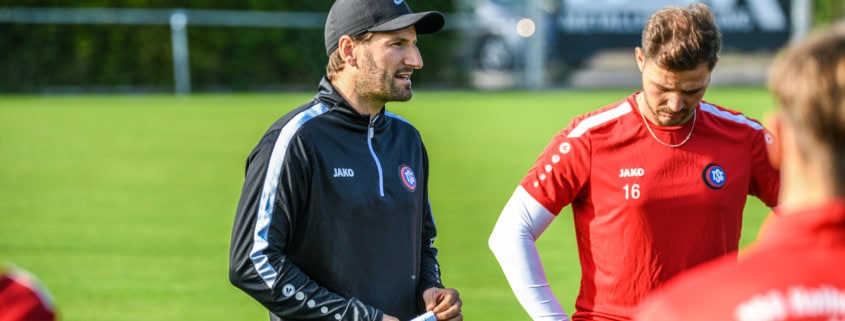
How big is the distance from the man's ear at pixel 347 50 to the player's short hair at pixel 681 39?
942 millimetres

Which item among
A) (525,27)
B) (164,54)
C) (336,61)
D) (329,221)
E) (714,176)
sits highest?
(336,61)

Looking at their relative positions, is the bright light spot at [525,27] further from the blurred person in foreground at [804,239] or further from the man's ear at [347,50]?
the blurred person in foreground at [804,239]

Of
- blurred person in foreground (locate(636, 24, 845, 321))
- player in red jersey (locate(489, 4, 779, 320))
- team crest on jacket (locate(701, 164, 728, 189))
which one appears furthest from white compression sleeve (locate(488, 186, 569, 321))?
blurred person in foreground (locate(636, 24, 845, 321))

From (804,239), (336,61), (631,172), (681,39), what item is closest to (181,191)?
(336,61)

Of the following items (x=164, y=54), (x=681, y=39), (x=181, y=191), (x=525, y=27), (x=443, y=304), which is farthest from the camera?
(x=525, y=27)

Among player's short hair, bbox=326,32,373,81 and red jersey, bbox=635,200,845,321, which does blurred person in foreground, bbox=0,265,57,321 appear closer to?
red jersey, bbox=635,200,845,321

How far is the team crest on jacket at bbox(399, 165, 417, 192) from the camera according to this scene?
3.95 meters

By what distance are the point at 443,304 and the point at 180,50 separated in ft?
76.1

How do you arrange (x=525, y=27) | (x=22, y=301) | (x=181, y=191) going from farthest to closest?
(x=525, y=27) < (x=181, y=191) < (x=22, y=301)

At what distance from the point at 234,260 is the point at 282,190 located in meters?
0.28

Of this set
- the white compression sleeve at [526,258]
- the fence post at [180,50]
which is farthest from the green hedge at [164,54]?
the white compression sleeve at [526,258]

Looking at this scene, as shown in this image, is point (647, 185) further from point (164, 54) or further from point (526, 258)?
point (164, 54)

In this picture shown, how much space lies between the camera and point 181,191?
13.7 metres


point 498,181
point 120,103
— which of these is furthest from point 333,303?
point 120,103
